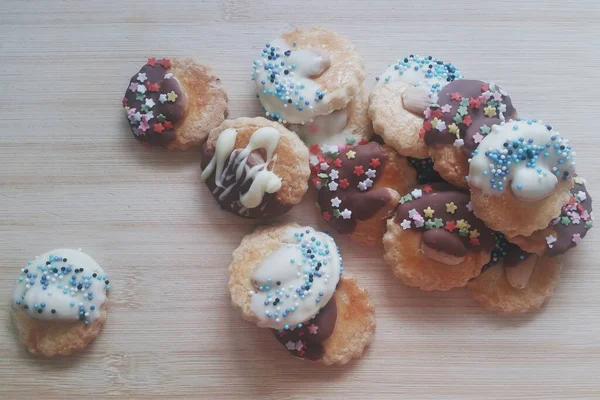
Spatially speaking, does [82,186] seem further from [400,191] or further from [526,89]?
[526,89]

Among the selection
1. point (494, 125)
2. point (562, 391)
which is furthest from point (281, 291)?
point (562, 391)

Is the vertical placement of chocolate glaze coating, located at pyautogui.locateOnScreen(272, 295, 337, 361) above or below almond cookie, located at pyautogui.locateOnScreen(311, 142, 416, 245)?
below

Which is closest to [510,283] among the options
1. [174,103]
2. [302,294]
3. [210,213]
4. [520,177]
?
[520,177]

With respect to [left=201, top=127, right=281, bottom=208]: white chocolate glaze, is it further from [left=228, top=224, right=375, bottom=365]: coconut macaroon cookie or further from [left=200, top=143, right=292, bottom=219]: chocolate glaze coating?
[left=228, top=224, right=375, bottom=365]: coconut macaroon cookie

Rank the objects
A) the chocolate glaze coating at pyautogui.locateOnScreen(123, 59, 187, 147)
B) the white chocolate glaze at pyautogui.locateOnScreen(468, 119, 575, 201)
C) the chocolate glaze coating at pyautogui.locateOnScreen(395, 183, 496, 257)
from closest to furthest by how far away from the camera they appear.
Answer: the white chocolate glaze at pyautogui.locateOnScreen(468, 119, 575, 201), the chocolate glaze coating at pyautogui.locateOnScreen(395, 183, 496, 257), the chocolate glaze coating at pyautogui.locateOnScreen(123, 59, 187, 147)

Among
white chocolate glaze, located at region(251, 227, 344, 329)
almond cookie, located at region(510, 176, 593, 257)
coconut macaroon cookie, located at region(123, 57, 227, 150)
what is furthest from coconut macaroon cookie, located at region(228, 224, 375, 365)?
almond cookie, located at region(510, 176, 593, 257)

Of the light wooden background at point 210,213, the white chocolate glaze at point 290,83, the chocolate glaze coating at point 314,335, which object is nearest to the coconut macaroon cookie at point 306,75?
the white chocolate glaze at point 290,83
